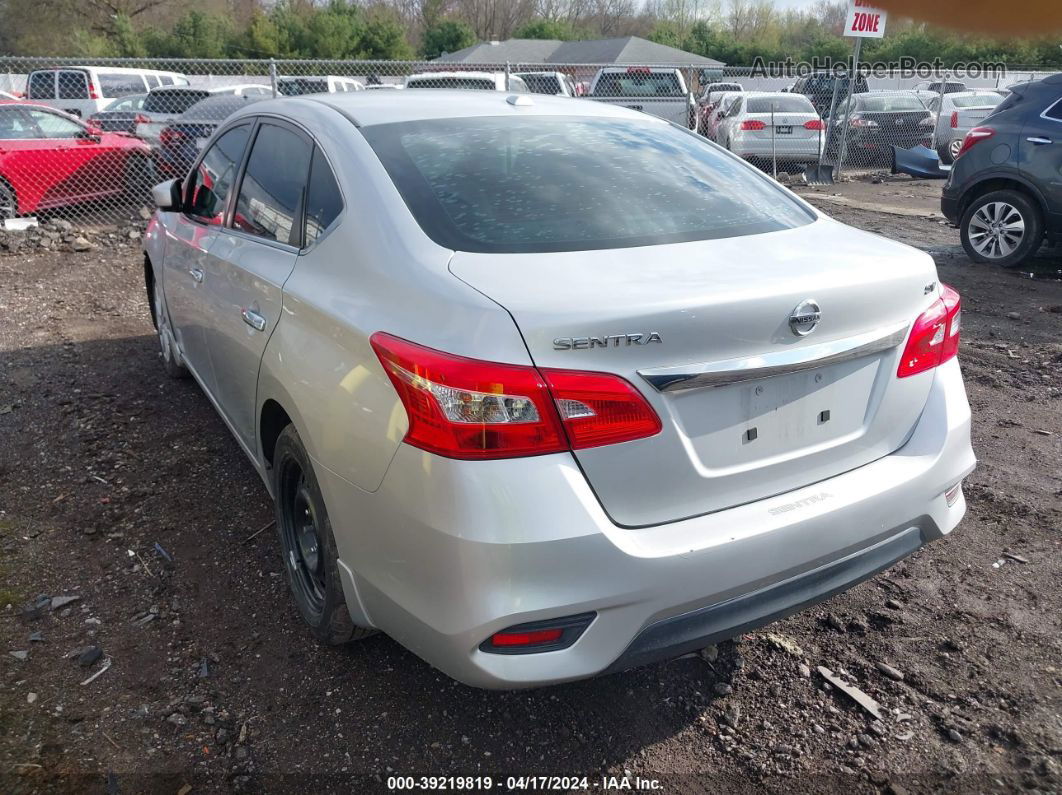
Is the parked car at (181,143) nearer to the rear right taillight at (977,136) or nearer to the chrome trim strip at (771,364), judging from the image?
the rear right taillight at (977,136)

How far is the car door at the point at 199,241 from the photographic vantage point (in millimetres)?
3609

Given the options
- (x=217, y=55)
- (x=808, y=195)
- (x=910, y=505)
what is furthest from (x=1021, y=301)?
(x=217, y=55)

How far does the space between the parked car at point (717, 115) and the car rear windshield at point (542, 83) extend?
3.21 m

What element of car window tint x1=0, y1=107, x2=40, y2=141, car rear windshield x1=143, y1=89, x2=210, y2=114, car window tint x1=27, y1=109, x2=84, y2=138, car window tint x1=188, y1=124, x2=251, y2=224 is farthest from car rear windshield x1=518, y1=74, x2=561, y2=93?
car window tint x1=188, y1=124, x2=251, y2=224

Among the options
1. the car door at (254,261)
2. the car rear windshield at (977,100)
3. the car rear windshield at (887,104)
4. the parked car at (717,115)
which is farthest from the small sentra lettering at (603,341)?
the car rear windshield at (977,100)

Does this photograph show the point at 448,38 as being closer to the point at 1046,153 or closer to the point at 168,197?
the point at 1046,153

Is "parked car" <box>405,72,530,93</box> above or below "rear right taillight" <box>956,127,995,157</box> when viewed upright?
above

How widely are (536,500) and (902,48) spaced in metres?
41.3

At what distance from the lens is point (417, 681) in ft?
8.77

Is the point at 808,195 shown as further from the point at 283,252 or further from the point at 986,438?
the point at 283,252

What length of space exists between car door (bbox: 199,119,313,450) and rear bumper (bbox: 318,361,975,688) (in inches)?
33.3

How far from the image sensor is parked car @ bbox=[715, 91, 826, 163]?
1516cm

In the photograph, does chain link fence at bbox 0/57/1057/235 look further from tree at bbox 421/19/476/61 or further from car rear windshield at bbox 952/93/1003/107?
tree at bbox 421/19/476/61

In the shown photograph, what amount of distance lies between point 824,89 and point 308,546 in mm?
22216
